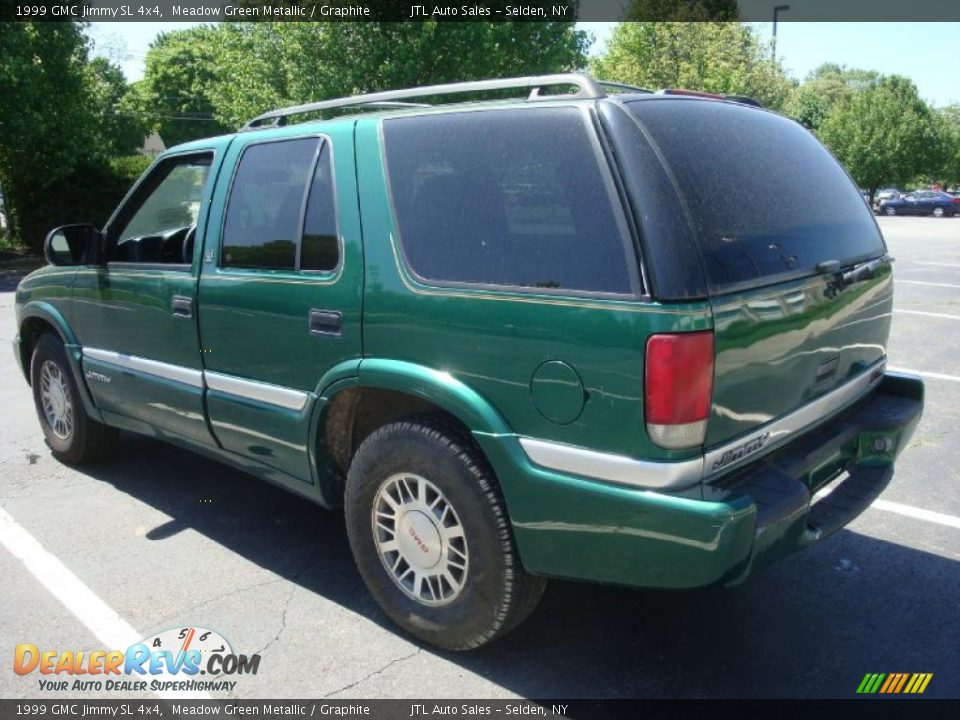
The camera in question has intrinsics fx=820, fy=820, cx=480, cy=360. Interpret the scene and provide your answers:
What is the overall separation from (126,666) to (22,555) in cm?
126

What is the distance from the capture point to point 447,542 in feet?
9.59

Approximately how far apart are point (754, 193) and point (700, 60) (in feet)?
88.4

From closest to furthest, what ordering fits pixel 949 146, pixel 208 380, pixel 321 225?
pixel 321 225 < pixel 208 380 < pixel 949 146

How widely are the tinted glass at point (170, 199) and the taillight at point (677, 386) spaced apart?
8.28 ft

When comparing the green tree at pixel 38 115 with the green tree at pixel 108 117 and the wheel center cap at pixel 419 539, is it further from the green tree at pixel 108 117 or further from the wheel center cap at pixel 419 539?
the wheel center cap at pixel 419 539

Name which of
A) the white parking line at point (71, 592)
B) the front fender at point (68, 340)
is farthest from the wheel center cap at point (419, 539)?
the front fender at point (68, 340)

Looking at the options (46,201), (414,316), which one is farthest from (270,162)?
(46,201)

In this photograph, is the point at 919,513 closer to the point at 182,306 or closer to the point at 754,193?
the point at 754,193

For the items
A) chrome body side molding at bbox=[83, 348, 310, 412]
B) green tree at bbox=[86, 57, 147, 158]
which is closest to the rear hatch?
chrome body side molding at bbox=[83, 348, 310, 412]

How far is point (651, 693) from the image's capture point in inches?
110

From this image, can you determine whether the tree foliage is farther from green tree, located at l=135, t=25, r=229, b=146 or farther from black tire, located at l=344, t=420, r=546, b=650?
green tree, located at l=135, t=25, r=229, b=146

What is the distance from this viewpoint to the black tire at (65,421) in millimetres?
4863

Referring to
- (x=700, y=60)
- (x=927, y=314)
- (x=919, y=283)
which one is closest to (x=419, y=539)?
(x=927, y=314)

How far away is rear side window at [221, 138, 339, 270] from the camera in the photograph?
3283mm
